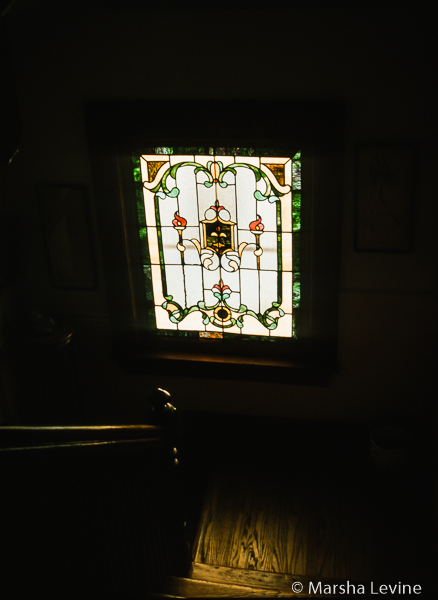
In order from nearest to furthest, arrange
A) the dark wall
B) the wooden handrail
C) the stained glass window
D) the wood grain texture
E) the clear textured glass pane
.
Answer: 1. the wooden handrail
2. the dark wall
3. the wood grain texture
4. the stained glass window
5. the clear textured glass pane

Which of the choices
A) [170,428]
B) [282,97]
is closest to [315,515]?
[170,428]

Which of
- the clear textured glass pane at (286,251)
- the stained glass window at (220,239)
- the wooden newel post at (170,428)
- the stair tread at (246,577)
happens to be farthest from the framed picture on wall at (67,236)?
the stair tread at (246,577)

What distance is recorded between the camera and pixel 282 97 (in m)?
3.57

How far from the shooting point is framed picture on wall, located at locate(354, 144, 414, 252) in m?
3.58

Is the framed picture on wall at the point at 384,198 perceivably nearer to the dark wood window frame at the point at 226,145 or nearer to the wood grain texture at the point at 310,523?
the dark wood window frame at the point at 226,145

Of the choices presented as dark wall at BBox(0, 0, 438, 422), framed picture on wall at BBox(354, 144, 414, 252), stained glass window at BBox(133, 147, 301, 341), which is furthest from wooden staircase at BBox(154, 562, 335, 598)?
framed picture on wall at BBox(354, 144, 414, 252)

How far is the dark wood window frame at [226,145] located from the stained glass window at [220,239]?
8cm

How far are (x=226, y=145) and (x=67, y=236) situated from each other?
4.46 ft

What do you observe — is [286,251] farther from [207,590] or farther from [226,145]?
[207,590]

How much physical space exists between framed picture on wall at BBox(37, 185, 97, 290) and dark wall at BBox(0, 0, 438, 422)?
0.08m

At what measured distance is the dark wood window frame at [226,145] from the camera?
3623 millimetres

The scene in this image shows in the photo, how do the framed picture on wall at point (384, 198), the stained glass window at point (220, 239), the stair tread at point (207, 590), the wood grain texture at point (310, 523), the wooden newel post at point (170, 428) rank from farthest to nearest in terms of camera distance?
the stained glass window at point (220, 239) → the wood grain texture at point (310, 523) → the framed picture on wall at point (384, 198) → the stair tread at point (207, 590) → the wooden newel post at point (170, 428)

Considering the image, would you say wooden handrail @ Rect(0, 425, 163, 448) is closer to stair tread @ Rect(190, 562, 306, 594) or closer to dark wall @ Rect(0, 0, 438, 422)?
stair tread @ Rect(190, 562, 306, 594)

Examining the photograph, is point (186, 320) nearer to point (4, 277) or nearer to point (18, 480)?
point (4, 277)
